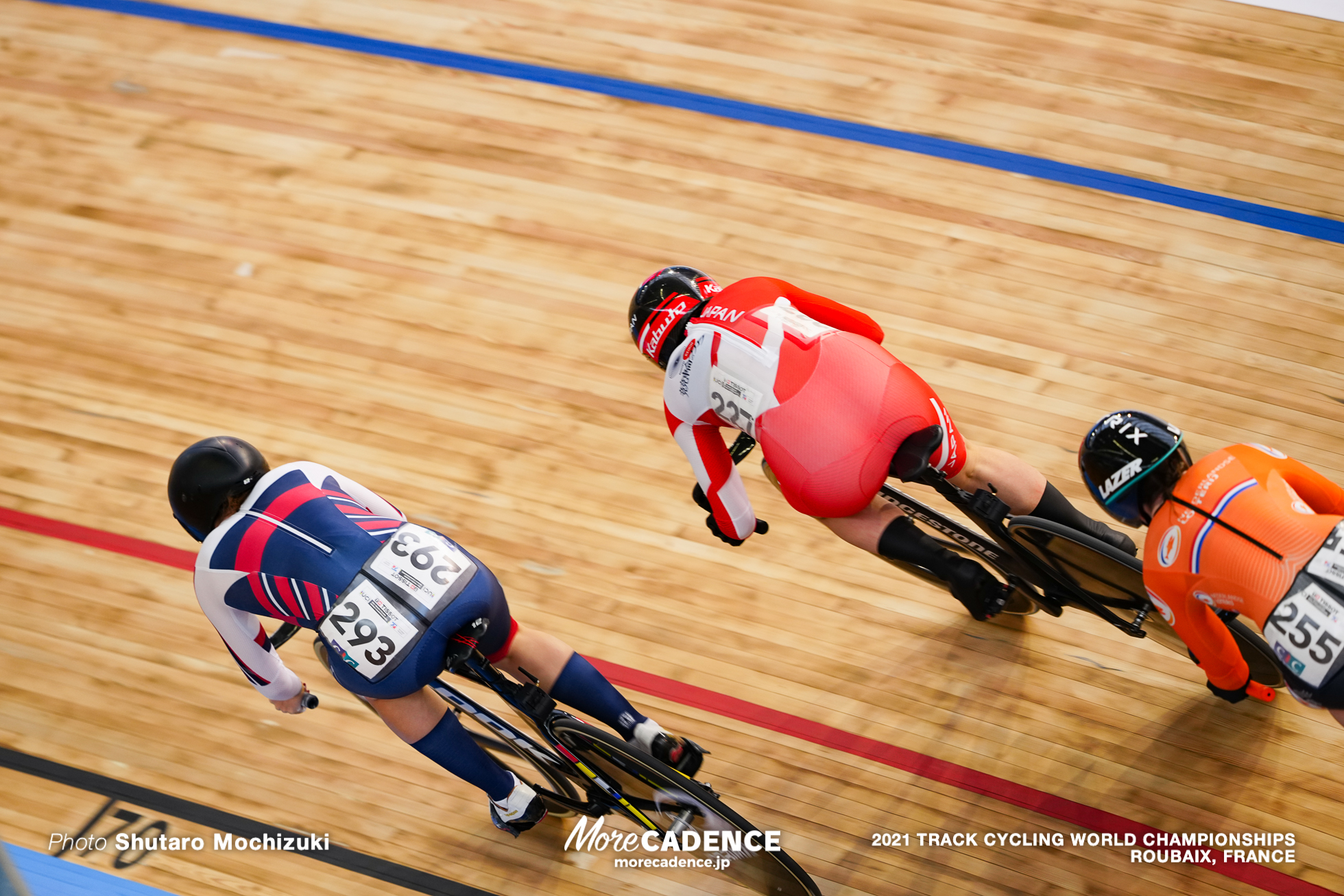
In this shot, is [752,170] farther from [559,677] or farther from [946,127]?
[559,677]

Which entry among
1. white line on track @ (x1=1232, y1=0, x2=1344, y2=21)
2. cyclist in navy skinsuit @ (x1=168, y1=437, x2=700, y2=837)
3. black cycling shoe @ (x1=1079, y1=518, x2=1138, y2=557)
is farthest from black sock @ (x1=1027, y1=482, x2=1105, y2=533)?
white line on track @ (x1=1232, y1=0, x2=1344, y2=21)

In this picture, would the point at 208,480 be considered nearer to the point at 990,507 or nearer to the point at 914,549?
the point at 914,549

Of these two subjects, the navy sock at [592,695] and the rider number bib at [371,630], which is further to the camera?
the navy sock at [592,695]

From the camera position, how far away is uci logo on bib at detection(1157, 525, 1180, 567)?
2.17 meters

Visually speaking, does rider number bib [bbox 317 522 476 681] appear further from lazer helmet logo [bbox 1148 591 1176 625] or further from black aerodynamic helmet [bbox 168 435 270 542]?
lazer helmet logo [bbox 1148 591 1176 625]

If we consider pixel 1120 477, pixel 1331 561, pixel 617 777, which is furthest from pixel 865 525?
pixel 1331 561

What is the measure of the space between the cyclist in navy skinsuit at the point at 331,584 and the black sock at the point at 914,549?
3.23ft

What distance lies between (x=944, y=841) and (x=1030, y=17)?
390 cm

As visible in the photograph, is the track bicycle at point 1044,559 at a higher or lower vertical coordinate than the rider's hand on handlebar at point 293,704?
→ higher

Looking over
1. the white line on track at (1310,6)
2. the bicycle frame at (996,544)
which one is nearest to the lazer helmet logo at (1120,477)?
the bicycle frame at (996,544)

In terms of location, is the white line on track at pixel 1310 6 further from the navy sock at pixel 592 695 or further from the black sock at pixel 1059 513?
the navy sock at pixel 592 695

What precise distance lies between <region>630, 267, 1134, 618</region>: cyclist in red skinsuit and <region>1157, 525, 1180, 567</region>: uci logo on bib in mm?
362

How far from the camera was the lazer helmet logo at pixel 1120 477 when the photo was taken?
2174mm

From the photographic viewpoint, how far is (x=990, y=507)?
256cm
